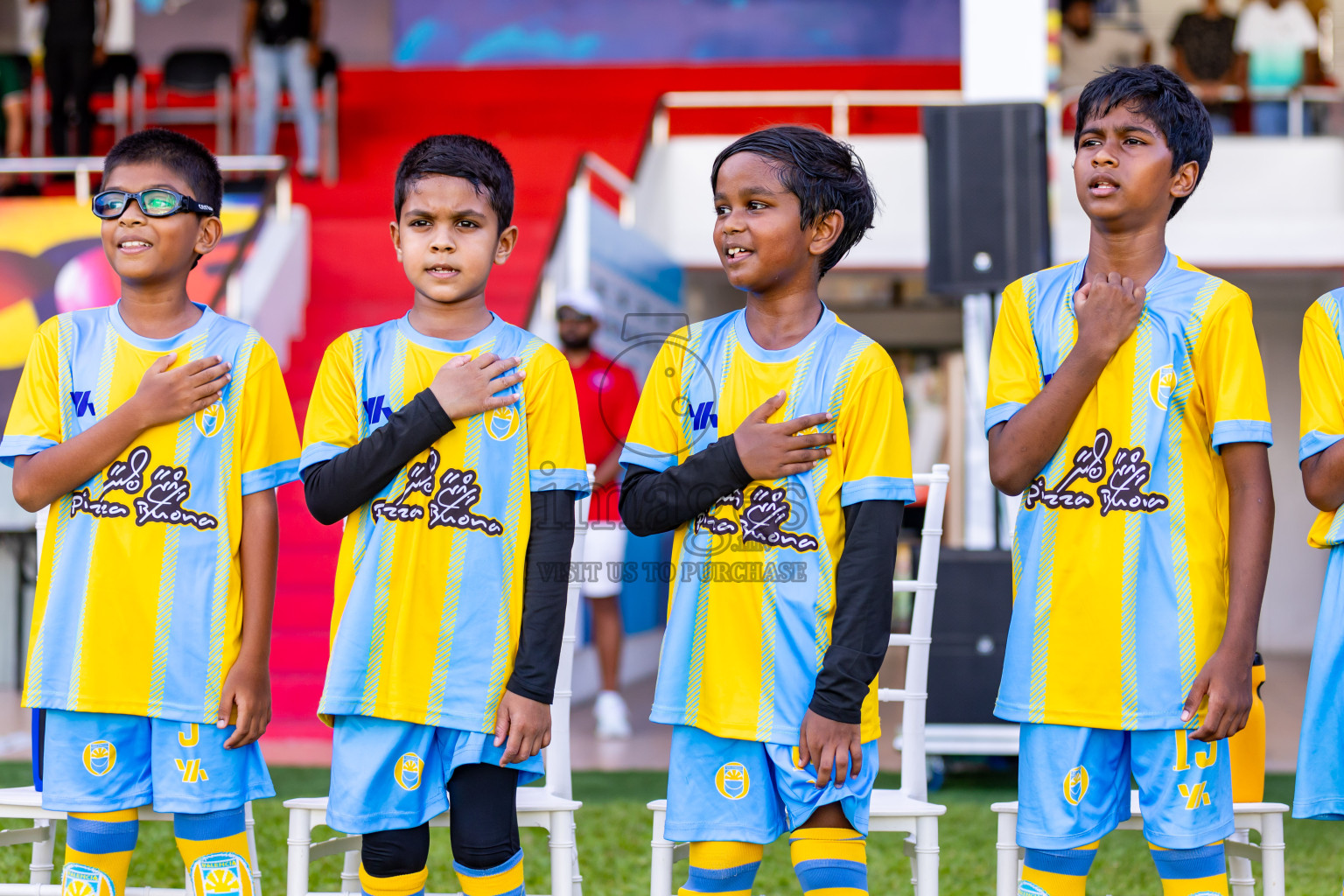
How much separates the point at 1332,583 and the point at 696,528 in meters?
0.98

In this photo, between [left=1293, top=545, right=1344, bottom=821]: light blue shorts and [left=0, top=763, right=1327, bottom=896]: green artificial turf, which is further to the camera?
[left=0, top=763, right=1327, bottom=896]: green artificial turf

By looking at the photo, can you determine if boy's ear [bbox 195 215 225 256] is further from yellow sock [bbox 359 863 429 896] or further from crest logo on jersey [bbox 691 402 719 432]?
yellow sock [bbox 359 863 429 896]

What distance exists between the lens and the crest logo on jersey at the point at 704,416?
7.07ft

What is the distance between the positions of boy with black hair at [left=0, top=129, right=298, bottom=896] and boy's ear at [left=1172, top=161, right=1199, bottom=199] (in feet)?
5.00

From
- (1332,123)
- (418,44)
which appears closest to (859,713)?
(1332,123)

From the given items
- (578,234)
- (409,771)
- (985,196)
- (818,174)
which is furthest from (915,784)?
(578,234)

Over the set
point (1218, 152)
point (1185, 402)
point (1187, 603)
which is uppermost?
point (1218, 152)

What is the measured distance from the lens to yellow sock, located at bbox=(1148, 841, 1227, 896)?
6.45 feet

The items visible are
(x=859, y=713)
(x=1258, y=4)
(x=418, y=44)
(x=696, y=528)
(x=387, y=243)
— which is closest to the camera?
(x=859, y=713)

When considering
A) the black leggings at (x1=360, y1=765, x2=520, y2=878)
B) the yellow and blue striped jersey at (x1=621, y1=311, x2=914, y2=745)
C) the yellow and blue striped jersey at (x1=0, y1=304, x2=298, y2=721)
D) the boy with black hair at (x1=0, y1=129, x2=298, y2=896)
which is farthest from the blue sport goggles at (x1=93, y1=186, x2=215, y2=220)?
the black leggings at (x1=360, y1=765, x2=520, y2=878)

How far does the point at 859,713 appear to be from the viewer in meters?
1.99

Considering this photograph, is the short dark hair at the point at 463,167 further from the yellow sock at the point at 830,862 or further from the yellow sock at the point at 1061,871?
the yellow sock at the point at 1061,871

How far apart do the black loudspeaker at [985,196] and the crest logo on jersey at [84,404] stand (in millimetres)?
3119

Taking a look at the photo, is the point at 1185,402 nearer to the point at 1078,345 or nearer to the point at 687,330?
the point at 1078,345
